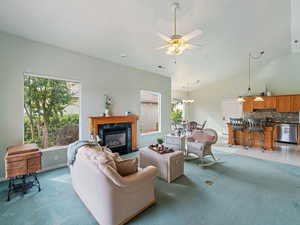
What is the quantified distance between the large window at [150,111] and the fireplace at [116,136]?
1012 millimetres

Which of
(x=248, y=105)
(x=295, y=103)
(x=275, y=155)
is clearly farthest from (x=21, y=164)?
(x=295, y=103)

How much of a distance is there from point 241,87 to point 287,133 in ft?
9.82

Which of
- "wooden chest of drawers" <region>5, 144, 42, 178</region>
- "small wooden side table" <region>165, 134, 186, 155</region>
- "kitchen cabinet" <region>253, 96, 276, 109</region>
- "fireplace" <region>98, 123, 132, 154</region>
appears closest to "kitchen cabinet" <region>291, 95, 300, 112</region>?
"kitchen cabinet" <region>253, 96, 276, 109</region>

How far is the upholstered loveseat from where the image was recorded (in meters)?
1.72

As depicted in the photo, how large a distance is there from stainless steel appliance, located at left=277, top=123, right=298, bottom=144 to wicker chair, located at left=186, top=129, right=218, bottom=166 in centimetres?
480

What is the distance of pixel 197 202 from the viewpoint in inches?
90.7

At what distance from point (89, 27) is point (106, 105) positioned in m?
2.17

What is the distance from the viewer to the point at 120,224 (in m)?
1.78

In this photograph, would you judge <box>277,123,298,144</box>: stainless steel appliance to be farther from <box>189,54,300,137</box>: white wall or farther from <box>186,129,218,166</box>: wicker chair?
<box>186,129,218,166</box>: wicker chair

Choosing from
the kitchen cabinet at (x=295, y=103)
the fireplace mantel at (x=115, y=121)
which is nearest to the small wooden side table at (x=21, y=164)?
the fireplace mantel at (x=115, y=121)

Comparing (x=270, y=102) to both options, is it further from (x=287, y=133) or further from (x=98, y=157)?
(x=98, y=157)

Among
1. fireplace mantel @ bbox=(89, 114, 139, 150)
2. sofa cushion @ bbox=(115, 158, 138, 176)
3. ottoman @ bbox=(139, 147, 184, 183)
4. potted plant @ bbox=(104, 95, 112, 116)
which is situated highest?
potted plant @ bbox=(104, 95, 112, 116)

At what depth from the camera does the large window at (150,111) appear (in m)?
5.93

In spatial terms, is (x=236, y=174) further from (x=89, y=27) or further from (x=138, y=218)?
(x=89, y=27)
